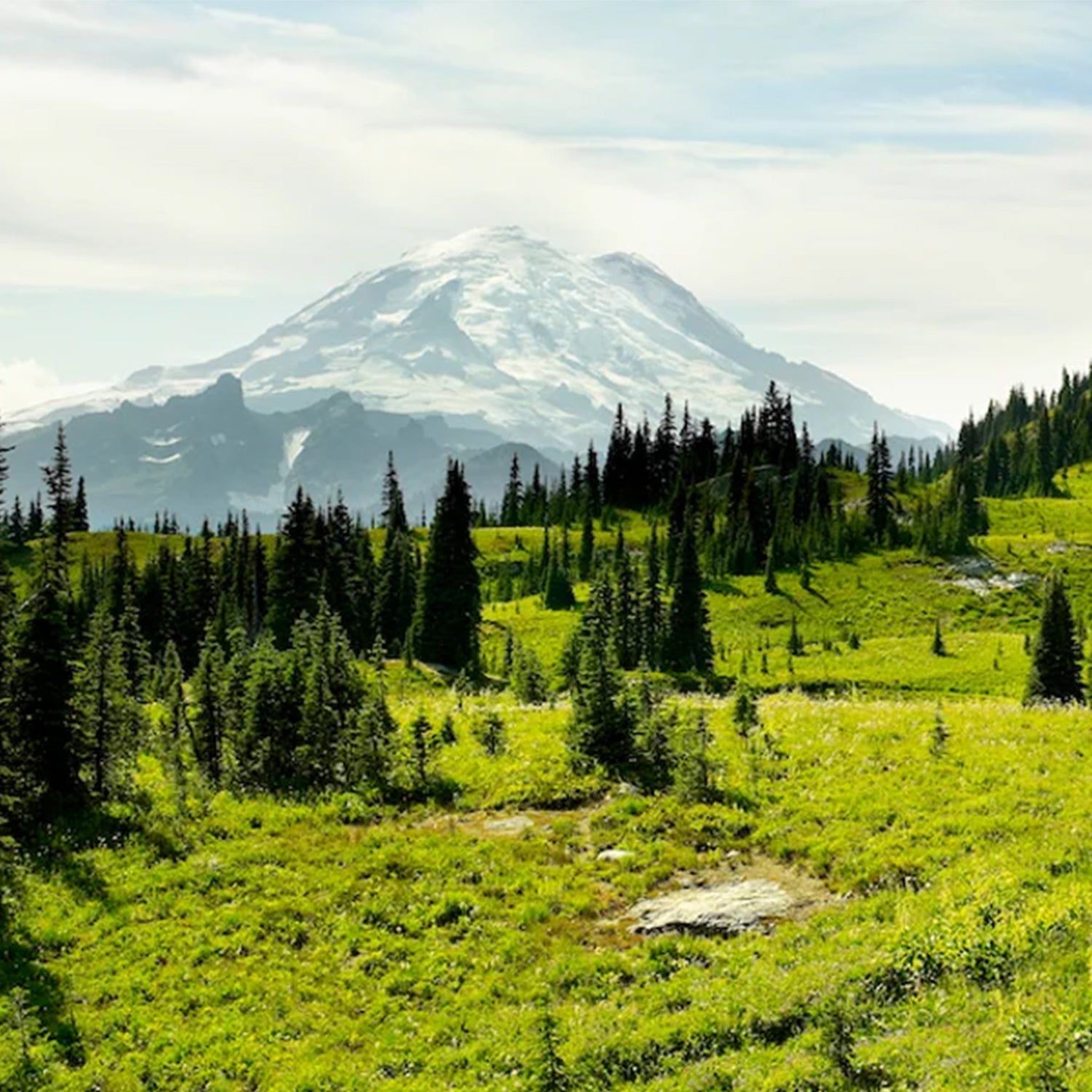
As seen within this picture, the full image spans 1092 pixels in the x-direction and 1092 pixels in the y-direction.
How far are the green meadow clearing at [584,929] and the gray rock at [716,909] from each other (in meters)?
0.49

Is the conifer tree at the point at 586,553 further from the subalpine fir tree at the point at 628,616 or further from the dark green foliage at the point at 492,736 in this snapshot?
the dark green foliage at the point at 492,736

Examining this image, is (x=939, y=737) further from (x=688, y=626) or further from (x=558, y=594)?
(x=558, y=594)

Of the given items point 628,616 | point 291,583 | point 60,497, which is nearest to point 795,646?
point 628,616

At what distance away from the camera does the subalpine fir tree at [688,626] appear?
81812 millimetres

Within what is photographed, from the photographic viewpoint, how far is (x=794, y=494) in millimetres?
145000

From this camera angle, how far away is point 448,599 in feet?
238

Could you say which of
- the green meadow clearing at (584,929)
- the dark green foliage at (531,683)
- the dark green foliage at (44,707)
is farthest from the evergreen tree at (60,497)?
the green meadow clearing at (584,929)

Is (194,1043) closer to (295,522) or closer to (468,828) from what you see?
(468,828)

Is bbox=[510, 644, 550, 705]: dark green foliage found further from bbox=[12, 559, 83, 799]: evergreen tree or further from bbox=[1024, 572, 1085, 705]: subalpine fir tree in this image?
bbox=[1024, 572, 1085, 705]: subalpine fir tree

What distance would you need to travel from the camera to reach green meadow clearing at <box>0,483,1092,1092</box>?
14227mm

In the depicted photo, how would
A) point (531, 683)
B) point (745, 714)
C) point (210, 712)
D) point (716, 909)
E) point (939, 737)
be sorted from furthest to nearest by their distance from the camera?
point (531, 683) → point (210, 712) → point (745, 714) → point (939, 737) → point (716, 909)

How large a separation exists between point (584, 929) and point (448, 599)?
5393cm

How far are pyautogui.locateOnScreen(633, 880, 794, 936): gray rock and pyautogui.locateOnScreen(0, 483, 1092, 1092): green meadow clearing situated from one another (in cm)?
49

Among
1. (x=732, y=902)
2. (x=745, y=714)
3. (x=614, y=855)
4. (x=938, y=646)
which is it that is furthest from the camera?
(x=938, y=646)
